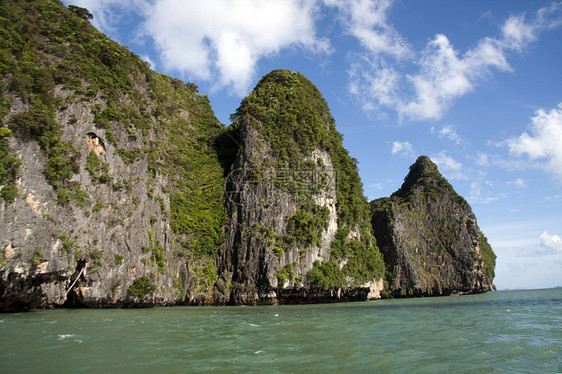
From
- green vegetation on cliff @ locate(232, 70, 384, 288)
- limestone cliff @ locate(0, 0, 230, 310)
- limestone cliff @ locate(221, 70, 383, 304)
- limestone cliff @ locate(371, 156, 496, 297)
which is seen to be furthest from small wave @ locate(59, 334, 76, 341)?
limestone cliff @ locate(371, 156, 496, 297)

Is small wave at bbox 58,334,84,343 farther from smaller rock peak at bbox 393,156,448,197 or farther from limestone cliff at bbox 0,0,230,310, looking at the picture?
smaller rock peak at bbox 393,156,448,197

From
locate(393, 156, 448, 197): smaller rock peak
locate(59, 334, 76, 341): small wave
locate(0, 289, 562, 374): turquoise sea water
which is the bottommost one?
locate(0, 289, 562, 374): turquoise sea water

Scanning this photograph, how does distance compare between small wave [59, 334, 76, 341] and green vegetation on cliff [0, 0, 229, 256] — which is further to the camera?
green vegetation on cliff [0, 0, 229, 256]

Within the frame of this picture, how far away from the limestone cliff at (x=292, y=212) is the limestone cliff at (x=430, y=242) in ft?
45.2

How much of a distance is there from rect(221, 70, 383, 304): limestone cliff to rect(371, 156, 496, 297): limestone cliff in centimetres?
1379

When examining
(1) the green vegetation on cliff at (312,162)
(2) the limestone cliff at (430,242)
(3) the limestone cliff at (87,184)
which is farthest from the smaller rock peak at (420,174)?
(3) the limestone cliff at (87,184)

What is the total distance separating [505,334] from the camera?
40.3 ft

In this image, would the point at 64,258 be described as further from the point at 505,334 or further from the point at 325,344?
the point at 505,334

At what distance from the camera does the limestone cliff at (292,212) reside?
34.8m

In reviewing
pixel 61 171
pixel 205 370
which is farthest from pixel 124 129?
pixel 205 370

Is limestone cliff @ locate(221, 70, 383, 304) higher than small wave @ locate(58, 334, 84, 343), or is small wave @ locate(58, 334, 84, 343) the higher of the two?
limestone cliff @ locate(221, 70, 383, 304)

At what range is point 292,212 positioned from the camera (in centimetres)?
3803

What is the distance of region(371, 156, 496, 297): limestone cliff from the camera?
189 feet

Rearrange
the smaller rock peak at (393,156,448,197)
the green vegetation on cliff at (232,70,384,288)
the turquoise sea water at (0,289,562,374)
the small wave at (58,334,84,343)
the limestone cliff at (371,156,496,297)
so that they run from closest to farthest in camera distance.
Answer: the turquoise sea water at (0,289,562,374), the small wave at (58,334,84,343), the green vegetation on cliff at (232,70,384,288), the limestone cliff at (371,156,496,297), the smaller rock peak at (393,156,448,197)
